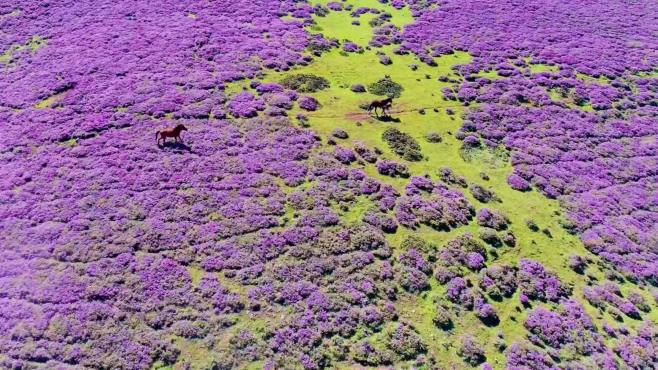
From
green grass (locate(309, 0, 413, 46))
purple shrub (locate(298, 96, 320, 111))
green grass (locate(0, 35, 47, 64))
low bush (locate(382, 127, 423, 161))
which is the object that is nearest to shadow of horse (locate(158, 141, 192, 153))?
purple shrub (locate(298, 96, 320, 111))

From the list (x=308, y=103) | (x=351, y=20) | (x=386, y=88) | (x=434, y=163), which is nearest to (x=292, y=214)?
(x=434, y=163)

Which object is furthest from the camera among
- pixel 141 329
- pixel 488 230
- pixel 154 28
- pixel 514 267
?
pixel 154 28

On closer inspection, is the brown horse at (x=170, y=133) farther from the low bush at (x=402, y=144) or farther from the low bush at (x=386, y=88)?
the low bush at (x=386, y=88)

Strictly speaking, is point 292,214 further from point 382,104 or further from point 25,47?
point 25,47

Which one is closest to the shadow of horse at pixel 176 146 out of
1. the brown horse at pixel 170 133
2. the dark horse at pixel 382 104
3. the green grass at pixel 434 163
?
the brown horse at pixel 170 133

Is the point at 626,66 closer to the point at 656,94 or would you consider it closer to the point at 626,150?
the point at 656,94

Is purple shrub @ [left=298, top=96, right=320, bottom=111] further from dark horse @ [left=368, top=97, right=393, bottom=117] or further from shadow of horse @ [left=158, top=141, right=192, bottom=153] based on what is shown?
shadow of horse @ [left=158, top=141, right=192, bottom=153]

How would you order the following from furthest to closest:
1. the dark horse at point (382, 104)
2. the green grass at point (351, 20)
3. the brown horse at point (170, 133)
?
Result: the green grass at point (351, 20), the dark horse at point (382, 104), the brown horse at point (170, 133)

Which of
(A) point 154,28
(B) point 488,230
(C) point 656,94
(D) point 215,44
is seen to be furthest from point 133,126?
(C) point 656,94
